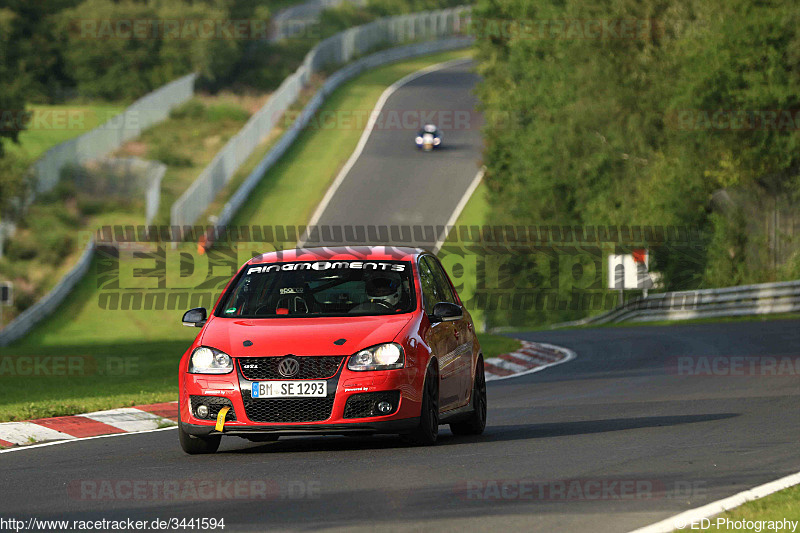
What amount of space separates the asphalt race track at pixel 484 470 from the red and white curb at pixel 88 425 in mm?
550

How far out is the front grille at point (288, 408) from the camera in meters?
10.1

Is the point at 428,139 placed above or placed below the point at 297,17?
below

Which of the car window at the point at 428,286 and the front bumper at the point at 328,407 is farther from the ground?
the car window at the point at 428,286

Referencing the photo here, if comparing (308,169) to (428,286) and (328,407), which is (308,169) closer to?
(428,286)

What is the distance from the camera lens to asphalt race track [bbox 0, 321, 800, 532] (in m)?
7.58

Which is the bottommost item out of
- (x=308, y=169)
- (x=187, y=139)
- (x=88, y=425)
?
(x=308, y=169)

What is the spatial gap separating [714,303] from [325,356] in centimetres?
3184

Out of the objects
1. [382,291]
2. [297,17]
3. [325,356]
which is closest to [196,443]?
[325,356]

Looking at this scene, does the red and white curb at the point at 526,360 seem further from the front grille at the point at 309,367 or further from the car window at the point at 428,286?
the front grille at the point at 309,367

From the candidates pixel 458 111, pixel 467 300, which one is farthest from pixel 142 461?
pixel 458 111

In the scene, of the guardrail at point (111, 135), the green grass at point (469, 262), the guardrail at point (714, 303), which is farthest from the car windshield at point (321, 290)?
the guardrail at point (111, 135)

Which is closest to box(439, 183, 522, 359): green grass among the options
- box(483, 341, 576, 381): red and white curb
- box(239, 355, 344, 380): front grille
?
box(483, 341, 576, 381): red and white curb

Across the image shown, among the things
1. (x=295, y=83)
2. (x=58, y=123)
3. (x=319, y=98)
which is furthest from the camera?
(x=58, y=123)

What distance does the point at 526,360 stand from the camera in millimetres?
24312
